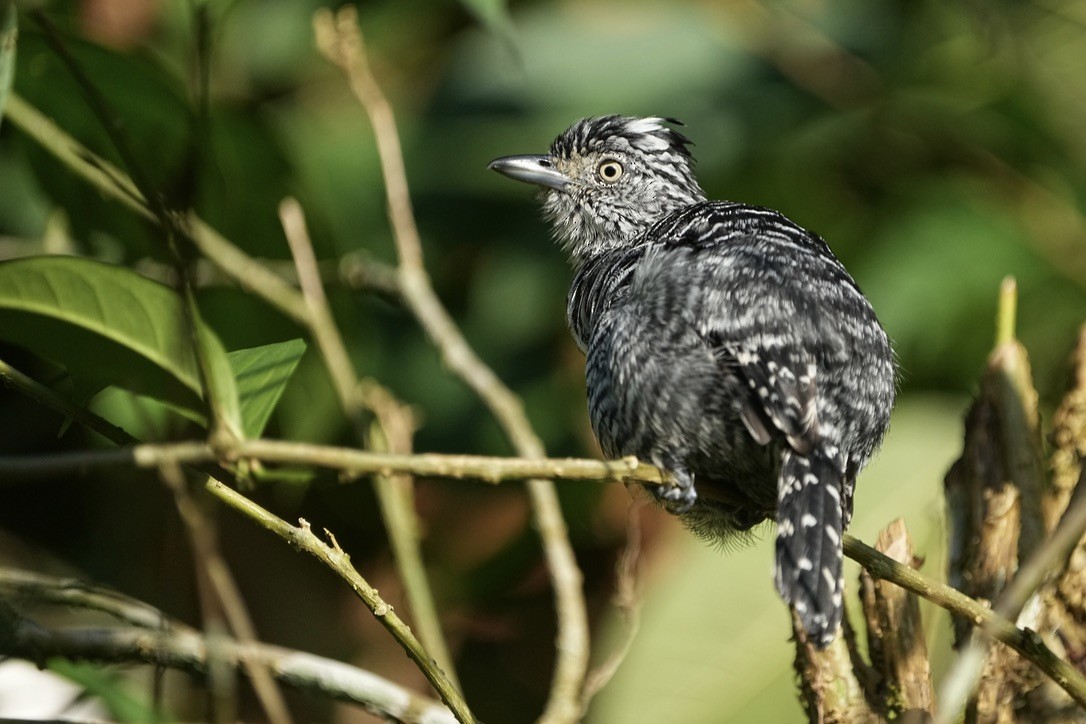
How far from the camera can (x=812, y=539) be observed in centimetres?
264

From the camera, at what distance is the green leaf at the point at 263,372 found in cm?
249

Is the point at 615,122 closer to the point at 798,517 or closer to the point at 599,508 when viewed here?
the point at 599,508

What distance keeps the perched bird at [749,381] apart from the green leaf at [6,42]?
4.65ft

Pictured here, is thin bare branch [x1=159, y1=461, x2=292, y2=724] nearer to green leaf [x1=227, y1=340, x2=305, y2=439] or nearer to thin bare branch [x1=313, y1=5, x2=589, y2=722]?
green leaf [x1=227, y1=340, x2=305, y2=439]

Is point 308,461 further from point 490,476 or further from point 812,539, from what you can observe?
point 812,539

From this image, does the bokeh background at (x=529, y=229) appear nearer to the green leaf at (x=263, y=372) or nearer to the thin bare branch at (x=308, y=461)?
the green leaf at (x=263, y=372)

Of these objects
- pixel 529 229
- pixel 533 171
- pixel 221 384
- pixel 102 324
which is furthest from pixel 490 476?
pixel 529 229

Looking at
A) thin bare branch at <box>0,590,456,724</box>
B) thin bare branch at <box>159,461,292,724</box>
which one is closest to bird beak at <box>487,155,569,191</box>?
thin bare branch at <box>159,461,292,724</box>

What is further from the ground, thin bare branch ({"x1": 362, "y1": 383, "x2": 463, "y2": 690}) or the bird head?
the bird head

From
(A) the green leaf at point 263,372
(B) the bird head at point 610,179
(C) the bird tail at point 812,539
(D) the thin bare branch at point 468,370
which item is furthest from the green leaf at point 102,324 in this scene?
(B) the bird head at point 610,179

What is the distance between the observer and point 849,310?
10.2 feet

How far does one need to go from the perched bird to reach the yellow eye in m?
0.98

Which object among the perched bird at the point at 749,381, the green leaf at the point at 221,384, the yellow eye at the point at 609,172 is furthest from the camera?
the yellow eye at the point at 609,172

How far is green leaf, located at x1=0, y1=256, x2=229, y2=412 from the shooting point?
257cm
